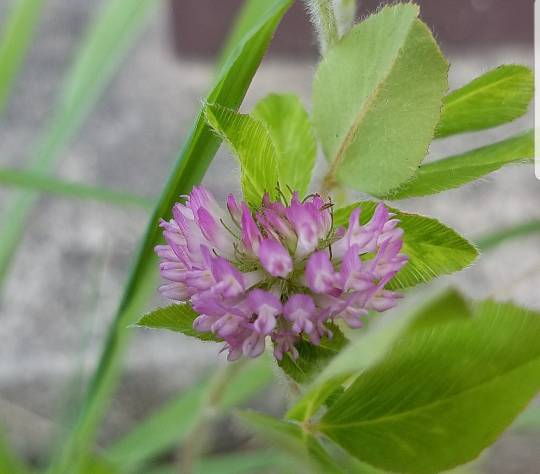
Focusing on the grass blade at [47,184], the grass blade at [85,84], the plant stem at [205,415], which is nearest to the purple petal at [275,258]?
the plant stem at [205,415]

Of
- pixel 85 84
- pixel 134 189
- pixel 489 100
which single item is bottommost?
pixel 489 100

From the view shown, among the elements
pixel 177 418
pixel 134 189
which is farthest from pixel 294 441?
pixel 134 189

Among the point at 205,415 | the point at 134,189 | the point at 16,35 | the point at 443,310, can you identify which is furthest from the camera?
the point at 134,189

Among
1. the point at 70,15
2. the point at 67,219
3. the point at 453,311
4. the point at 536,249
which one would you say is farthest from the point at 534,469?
the point at 70,15

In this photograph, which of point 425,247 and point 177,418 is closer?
point 425,247

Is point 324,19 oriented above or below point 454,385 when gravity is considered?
above

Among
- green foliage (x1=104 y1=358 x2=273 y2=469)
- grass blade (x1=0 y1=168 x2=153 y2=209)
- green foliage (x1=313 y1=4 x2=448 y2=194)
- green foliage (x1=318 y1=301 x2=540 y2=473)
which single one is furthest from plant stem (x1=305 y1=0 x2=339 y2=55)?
green foliage (x1=104 y1=358 x2=273 y2=469)

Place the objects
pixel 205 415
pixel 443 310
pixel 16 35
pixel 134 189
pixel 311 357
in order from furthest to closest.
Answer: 1. pixel 134 189
2. pixel 16 35
3. pixel 205 415
4. pixel 311 357
5. pixel 443 310

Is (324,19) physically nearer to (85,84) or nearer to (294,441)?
(294,441)

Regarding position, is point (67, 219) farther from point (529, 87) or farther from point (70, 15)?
point (529, 87)
